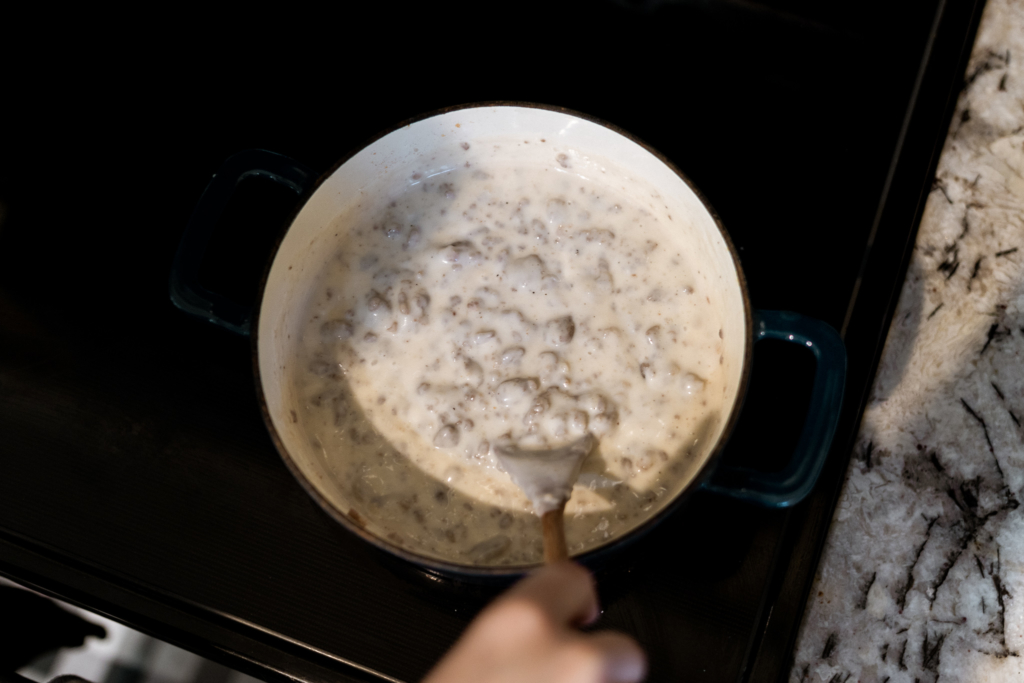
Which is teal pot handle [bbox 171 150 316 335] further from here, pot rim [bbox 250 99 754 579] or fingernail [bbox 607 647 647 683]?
fingernail [bbox 607 647 647 683]

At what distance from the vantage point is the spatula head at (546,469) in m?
0.61

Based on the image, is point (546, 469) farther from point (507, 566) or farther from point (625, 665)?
point (625, 665)

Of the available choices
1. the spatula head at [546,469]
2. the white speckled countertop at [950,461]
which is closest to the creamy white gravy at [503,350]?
the spatula head at [546,469]

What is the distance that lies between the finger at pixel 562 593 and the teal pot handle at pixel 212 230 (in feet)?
1.17

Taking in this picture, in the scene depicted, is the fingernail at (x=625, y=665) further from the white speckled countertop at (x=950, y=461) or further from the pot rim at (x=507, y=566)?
the white speckled countertop at (x=950, y=461)

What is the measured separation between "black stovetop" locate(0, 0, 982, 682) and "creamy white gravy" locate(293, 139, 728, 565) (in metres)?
0.08

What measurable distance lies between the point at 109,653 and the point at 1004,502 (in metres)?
0.92

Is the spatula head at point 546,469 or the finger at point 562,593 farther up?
the finger at point 562,593

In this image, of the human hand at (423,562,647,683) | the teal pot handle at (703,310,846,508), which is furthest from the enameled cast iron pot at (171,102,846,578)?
the human hand at (423,562,647,683)

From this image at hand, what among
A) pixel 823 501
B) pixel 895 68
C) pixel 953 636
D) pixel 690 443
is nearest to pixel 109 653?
pixel 690 443

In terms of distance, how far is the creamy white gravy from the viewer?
70 centimetres

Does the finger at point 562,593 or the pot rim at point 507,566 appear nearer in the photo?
the finger at point 562,593

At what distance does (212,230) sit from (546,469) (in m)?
0.38

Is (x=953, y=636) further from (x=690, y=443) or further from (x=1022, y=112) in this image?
(x=1022, y=112)
